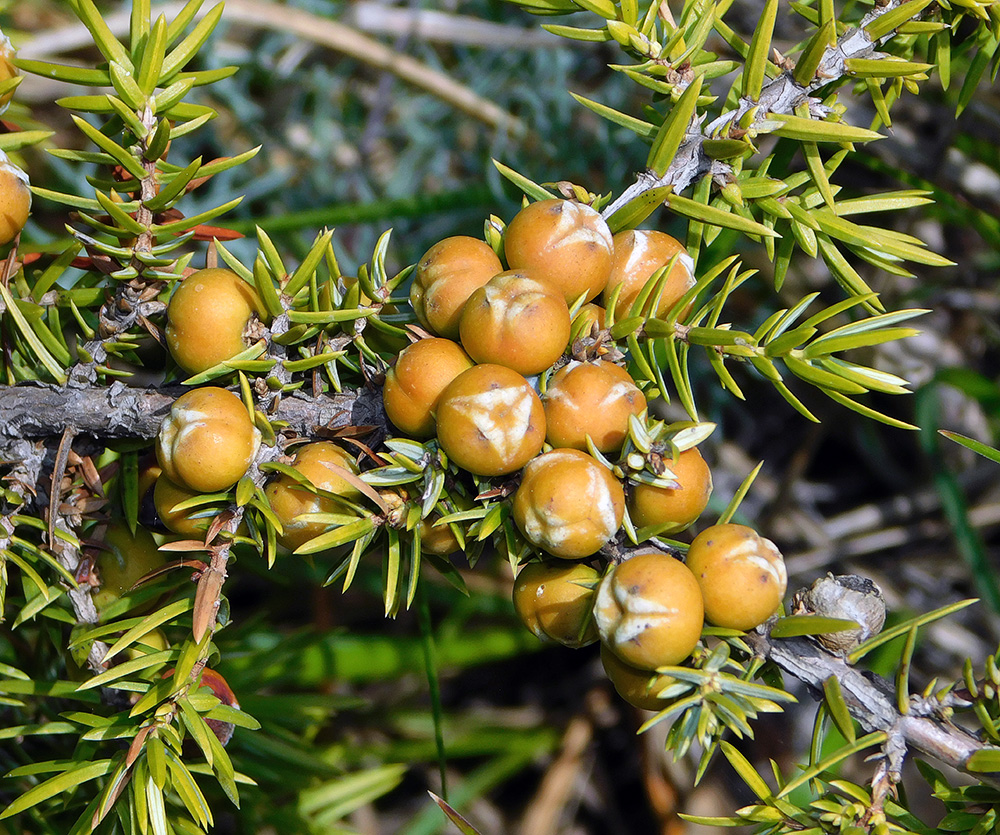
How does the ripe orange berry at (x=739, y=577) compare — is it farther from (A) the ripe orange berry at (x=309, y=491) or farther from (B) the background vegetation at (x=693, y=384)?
(B) the background vegetation at (x=693, y=384)

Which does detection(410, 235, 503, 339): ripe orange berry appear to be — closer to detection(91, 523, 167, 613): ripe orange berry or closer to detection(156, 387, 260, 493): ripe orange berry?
detection(156, 387, 260, 493): ripe orange berry


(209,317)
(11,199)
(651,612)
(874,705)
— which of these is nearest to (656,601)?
(651,612)

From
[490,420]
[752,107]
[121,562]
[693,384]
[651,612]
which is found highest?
[752,107]

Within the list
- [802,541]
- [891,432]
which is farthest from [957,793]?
[891,432]

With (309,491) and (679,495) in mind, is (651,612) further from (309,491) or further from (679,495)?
(309,491)

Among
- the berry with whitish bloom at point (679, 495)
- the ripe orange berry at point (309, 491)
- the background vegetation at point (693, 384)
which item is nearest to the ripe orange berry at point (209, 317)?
the ripe orange berry at point (309, 491)

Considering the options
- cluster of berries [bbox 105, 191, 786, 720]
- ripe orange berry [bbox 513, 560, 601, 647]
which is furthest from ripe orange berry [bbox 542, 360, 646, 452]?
ripe orange berry [bbox 513, 560, 601, 647]

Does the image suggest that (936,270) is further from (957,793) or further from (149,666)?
(149,666)
